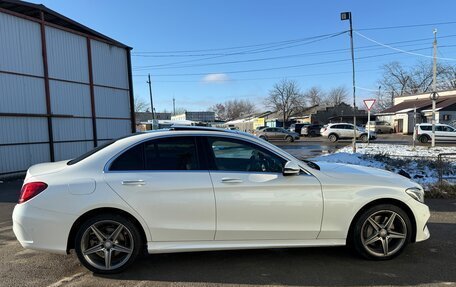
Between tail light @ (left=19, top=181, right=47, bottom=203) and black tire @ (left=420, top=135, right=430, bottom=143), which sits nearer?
tail light @ (left=19, top=181, right=47, bottom=203)

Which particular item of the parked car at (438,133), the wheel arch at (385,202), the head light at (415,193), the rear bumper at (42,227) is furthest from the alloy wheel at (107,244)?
the parked car at (438,133)

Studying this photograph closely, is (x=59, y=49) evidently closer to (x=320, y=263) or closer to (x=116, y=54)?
(x=116, y=54)

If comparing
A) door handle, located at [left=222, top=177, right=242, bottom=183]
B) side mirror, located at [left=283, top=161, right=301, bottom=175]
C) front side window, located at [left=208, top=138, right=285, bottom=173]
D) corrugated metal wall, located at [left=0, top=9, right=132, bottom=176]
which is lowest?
door handle, located at [left=222, top=177, right=242, bottom=183]

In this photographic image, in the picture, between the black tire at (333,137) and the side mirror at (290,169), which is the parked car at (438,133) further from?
the side mirror at (290,169)

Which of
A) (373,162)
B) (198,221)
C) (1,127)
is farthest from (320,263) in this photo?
(1,127)

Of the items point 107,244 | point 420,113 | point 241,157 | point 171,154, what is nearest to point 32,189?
point 107,244

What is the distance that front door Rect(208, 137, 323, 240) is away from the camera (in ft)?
14.1

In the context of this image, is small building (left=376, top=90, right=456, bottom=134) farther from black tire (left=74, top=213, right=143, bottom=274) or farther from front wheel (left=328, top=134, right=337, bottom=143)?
black tire (left=74, top=213, right=143, bottom=274)

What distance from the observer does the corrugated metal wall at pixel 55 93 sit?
15.3 m

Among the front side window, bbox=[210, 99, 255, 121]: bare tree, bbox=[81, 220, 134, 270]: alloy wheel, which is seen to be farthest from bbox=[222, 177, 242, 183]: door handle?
bbox=[210, 99, 255, 121]: bare tree

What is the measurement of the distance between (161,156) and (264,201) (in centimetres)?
128

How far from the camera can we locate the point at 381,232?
456cm

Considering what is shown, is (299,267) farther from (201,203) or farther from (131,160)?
(131,160)

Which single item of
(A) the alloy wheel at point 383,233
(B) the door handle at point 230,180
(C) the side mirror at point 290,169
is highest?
(C) the side mirror at point 290,169
